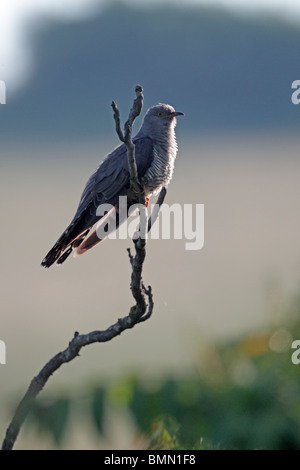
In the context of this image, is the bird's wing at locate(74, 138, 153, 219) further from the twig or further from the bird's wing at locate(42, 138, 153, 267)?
the twig

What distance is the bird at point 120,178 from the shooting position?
189 inches

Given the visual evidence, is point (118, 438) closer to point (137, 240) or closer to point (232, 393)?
point (232, 393)

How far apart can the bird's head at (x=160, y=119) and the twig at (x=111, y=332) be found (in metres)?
2.07

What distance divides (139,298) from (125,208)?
1.55 metres

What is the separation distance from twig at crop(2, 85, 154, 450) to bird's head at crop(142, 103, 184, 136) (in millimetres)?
2069

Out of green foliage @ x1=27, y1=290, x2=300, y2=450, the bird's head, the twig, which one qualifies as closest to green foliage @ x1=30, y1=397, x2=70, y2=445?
green foliage @ x1=27, y1=290, x2=300, y2=450

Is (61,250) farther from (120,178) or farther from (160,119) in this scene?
(160,119)

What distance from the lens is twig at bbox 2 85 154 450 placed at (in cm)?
336

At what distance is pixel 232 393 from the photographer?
5.32 meters

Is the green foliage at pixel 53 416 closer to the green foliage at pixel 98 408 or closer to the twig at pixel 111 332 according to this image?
the green foliage at pixel 98 408

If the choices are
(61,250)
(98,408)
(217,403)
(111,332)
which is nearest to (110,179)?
(61,250)

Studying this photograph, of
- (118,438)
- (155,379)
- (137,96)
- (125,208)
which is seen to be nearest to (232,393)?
(155,379)

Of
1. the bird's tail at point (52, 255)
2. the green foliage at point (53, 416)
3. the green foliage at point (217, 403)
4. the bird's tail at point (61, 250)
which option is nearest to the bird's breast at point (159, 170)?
the bird's tail at point (61, 250)

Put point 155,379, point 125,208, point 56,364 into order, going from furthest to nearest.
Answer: point 155,379, point 125,208, point 56,364
